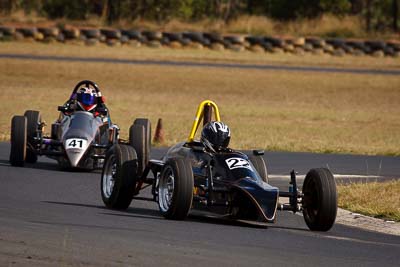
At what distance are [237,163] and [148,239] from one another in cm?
222

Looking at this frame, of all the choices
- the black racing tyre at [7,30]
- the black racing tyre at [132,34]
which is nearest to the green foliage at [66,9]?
the black racing tyre at [132,34]

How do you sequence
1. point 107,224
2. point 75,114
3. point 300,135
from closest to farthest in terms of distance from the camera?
point 107,224 < point 75,114 < point 300,135

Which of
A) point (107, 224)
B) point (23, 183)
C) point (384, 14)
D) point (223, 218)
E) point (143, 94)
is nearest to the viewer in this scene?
point (107, 224)

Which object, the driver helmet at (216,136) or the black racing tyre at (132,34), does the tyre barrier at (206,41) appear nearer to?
the black racing tyre at (132,34)

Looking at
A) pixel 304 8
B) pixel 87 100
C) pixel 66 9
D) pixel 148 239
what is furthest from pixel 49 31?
pixel 148 239

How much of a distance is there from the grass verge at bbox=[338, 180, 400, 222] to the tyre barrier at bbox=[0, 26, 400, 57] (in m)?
38.6

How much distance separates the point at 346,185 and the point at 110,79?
25.5 meters

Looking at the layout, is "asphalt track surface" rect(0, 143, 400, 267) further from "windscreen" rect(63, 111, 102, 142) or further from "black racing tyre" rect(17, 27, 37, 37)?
"black racing tyre" rect(17, 27, 37, 37)

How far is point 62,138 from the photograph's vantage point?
59.2ft

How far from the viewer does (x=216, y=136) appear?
13297 millimetres

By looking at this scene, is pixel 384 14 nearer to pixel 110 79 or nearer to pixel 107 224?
pixel 110 79

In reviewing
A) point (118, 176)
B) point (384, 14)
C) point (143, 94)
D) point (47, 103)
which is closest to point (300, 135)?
point (47, 103)

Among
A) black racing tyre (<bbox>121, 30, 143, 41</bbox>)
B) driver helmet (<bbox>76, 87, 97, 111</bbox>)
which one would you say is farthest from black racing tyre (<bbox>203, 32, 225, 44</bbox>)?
driver helmet (<bbox>76, 87, 97, 111</bbox>)

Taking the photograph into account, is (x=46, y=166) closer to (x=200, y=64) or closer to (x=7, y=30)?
(x=200, y=64)
